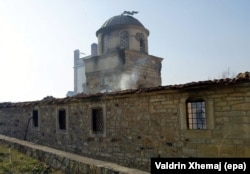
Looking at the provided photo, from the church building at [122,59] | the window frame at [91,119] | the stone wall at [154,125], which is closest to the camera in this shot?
the stone wall at [154,125]

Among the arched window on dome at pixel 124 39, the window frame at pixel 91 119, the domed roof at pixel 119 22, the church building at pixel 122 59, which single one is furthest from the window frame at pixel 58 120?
the domed roof at pixel 119 22

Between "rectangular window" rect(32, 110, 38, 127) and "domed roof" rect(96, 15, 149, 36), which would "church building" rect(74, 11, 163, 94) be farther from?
"rectangular window" rect(32, 110, 38, 127)

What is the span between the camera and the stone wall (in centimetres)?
Result: 706

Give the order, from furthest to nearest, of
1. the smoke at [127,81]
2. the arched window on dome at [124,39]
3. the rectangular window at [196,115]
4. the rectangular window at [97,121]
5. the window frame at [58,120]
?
the arched window on dome at [124,39] → the smoke at [127,81] → the window frame at [58,120] → the rectangular window at [97,121] → the rectangular window at [196,115]

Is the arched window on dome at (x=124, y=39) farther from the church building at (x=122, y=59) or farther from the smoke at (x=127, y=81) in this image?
the smoke at (x=127, y=81)

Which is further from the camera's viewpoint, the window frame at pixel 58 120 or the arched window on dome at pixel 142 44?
the arched window on dome at pixel 142 44

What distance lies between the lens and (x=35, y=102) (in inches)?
581

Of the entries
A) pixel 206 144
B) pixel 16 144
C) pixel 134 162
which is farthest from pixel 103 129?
pixel 206 144

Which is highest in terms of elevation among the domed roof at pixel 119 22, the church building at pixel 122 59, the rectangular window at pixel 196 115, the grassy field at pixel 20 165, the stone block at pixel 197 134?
the domed roof at pixel 119 22

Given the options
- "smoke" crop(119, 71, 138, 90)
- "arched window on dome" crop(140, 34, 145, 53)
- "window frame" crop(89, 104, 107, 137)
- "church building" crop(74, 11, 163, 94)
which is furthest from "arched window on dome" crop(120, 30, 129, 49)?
"window frame" crop(89, 104, 107, 137)

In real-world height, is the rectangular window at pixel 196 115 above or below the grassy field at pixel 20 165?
above

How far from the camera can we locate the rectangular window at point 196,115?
306 inches

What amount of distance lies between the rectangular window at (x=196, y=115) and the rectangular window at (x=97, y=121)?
153 inches

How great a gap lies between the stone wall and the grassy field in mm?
2749
